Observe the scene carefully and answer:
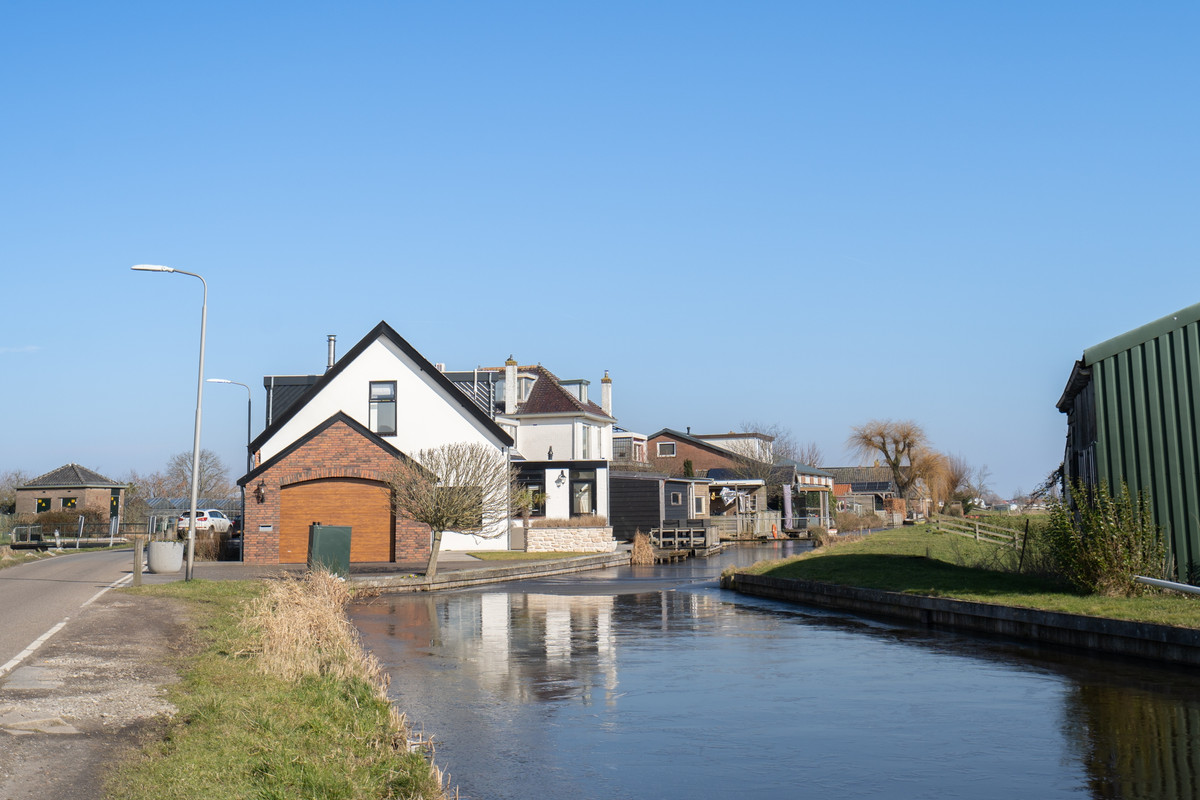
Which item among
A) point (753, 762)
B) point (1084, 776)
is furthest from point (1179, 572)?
point (753, 762)

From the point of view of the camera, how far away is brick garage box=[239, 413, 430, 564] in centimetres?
3391

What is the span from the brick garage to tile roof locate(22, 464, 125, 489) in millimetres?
46421

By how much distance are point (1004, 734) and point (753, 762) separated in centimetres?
267

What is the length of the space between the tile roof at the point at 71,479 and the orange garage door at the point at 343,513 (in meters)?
46.5

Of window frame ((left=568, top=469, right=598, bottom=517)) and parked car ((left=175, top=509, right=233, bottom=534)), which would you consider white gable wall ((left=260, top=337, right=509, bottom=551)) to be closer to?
window frame ((left=568, top=469, right=598, bottom=517))

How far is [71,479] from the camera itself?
2918 inches

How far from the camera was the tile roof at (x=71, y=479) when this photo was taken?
72.9m

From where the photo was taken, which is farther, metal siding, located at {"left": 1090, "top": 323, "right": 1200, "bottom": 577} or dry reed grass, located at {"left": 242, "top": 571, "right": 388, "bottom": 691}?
metal siding, located at {"left": 1090, "top": 323, "right": 1200, "bottom": 577}

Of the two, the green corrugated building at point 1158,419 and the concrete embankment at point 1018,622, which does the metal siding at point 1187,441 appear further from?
the concrete embankment at point 1018,622

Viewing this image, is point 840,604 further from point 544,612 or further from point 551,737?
point 551,737

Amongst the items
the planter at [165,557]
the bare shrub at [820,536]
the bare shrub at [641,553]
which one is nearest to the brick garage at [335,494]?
the planter at [165,557]

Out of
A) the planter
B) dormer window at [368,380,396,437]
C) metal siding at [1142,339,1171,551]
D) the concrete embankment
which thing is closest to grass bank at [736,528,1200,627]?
the concrete embankment

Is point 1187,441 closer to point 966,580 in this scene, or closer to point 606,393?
point 966,580

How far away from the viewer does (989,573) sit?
21391mm
